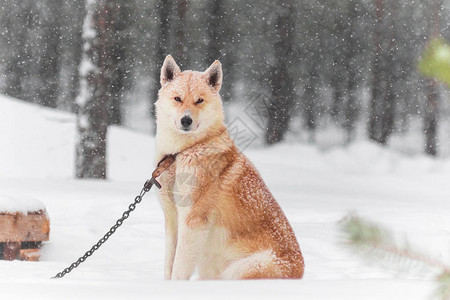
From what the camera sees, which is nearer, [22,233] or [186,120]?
[186,120]

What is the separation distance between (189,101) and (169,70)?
0.31 m

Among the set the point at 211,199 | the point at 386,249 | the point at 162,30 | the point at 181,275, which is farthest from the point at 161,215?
the point at 162,30

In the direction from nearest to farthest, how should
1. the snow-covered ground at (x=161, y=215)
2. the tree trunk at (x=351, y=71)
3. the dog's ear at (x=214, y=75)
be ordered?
the snow-covered ground at (x=161, y=215) < the dog's ear at (x=214, y=75) < the tree trunk at (x=351, y=71)

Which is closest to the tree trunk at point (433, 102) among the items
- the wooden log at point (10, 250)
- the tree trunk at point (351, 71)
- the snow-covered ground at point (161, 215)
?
the snow-covered ground at point (161, 215)

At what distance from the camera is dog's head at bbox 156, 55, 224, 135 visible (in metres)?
3.22

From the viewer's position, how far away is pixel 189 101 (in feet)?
10.6

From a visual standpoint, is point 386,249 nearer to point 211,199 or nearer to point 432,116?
point 211,199

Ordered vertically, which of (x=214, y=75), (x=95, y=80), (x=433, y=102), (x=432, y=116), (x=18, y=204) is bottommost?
(x=18, y=204)

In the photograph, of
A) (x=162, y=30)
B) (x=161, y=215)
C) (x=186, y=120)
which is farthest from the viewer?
(x=162, y=30)

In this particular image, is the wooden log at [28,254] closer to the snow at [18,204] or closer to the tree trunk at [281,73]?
the snow at [18,204]

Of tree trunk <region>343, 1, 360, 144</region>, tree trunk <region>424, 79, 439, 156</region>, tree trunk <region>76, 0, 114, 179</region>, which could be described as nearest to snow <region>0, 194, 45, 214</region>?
tree trunk <region>76, 0, 114, 179</region>

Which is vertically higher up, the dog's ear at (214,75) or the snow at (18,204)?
the dog's ear at (214,75)

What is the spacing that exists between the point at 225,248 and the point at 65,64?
26103mm

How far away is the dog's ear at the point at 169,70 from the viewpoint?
11.1 ft
